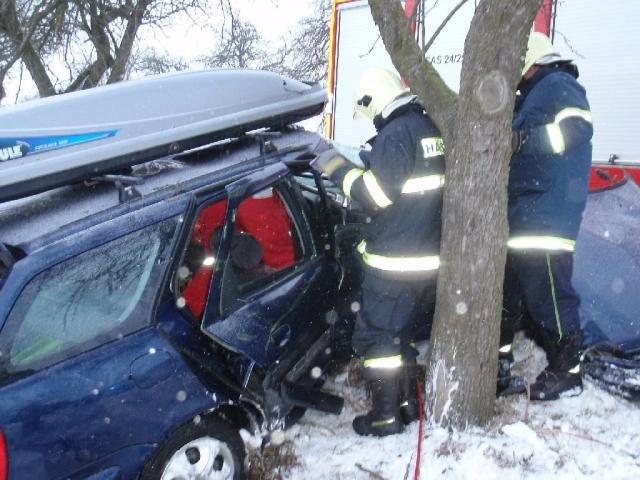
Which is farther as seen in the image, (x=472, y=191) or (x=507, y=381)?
(x=507, y=381)

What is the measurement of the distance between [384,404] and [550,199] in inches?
53.3

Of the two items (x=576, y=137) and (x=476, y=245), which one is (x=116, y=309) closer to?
(x=476, y=245)

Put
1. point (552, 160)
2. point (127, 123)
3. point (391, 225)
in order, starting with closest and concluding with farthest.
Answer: point (127, 123)
point (391, 225)
point (552, 160)

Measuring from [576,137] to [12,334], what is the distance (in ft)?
8.88

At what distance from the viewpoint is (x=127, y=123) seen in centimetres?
304

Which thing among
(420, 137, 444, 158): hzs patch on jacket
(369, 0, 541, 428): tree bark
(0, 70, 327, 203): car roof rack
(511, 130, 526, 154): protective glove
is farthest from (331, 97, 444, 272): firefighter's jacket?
(0, 70, 327, 203): car roof rack

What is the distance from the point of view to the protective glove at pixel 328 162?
3.30 m

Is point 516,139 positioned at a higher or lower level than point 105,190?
higher

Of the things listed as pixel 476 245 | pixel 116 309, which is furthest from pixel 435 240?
pixel 116 309

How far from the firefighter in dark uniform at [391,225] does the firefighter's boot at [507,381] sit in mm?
576

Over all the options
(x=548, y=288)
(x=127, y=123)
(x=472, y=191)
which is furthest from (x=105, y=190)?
(x=548, y=288)

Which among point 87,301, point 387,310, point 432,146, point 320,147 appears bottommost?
point 387,310

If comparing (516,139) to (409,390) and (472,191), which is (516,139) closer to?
(472,191)

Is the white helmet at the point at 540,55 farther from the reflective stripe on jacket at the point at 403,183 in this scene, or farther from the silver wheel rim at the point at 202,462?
the silver wheel rim at the point at 202,462
